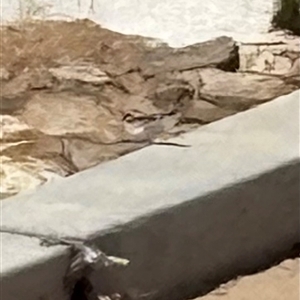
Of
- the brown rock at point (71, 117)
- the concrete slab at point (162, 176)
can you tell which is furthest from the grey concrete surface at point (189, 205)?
the brown rock at point (71, 117)

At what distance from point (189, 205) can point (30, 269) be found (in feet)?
0.92

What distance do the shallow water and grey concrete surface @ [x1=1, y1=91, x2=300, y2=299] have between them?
8.3 inches

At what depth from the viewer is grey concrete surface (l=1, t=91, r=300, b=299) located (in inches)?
53.6

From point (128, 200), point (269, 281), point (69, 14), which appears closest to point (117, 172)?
Answer: point (128, 200)

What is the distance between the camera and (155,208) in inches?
54.3

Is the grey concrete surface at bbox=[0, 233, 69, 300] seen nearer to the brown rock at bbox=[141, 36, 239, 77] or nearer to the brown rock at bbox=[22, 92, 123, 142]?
the brown rock at bbox=[22, 92, 123, 142]

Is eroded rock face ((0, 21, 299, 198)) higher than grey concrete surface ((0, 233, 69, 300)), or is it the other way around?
eroded rock face ((0, 21, 299, 198))

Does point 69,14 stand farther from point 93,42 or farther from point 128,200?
point 128,200

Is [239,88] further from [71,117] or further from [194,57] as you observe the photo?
[71,117]

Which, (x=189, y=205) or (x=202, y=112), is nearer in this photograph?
(x=189, y=205)

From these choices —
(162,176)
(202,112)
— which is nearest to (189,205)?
(162,176)

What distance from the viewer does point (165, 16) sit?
1729 millimetres

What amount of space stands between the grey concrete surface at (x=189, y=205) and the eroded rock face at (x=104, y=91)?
7 centimetres

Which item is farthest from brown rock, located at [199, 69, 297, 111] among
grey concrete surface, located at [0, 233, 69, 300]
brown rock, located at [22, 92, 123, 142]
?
grey concrete surface, located at [0, 233, 69, 300]
